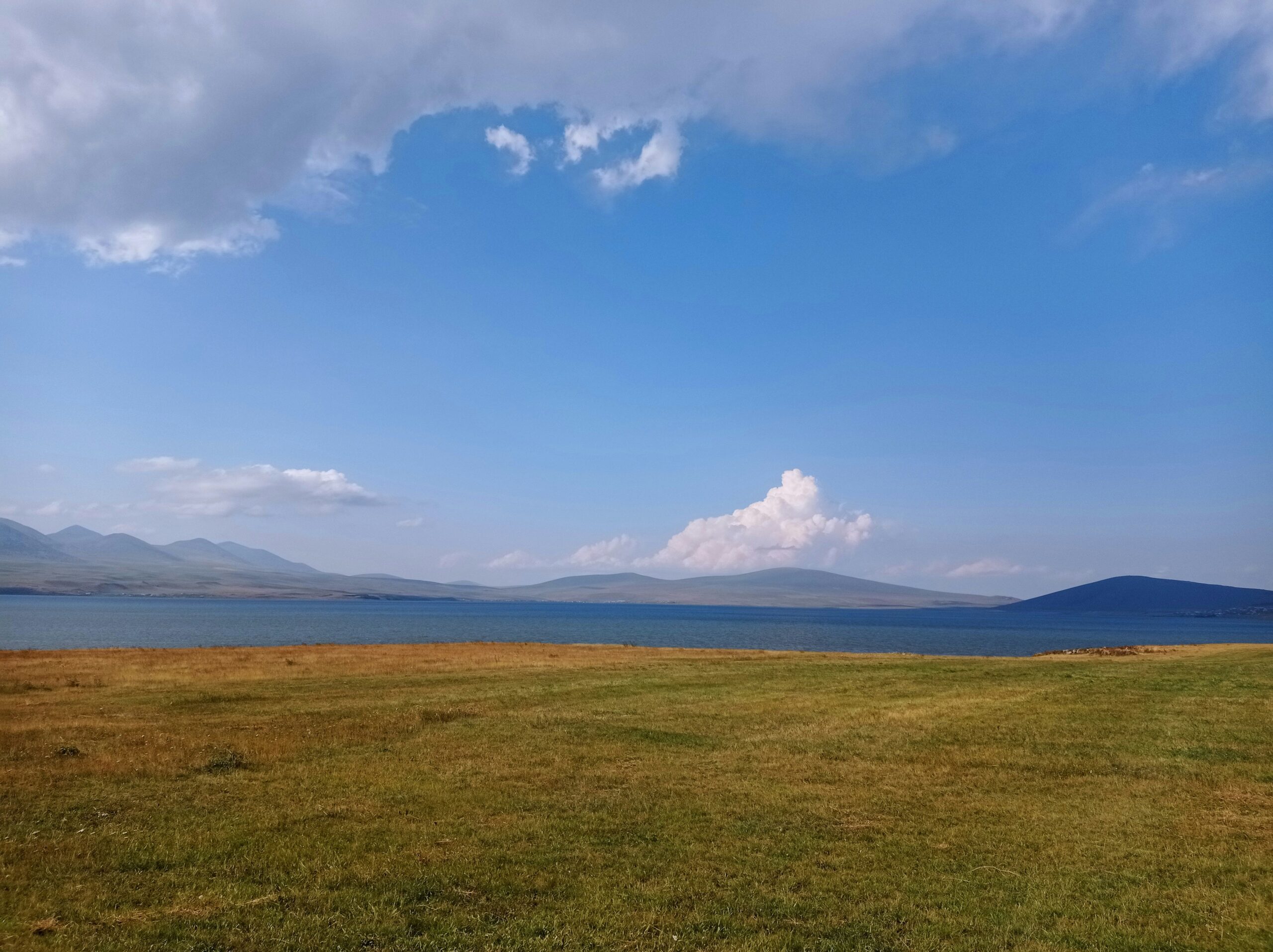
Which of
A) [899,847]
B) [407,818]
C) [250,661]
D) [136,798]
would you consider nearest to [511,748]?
[407,818]

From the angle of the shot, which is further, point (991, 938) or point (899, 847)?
point (899, 847)

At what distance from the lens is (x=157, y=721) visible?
26531mm

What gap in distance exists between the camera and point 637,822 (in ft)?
52.2

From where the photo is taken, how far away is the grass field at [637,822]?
1107 centimetres

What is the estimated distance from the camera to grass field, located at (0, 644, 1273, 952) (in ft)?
36.3

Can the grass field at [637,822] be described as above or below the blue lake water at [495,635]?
above

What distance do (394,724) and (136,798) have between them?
9703 millimetres

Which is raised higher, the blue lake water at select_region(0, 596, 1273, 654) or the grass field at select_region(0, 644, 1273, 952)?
the grass field at select_region(0, 644, 1273, 952)

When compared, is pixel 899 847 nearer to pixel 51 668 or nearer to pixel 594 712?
pixel 594 712

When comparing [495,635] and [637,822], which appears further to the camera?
[495,635]

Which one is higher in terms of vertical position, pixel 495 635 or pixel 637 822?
pixel 637 822

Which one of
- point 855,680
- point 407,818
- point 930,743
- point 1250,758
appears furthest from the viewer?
point 855,680

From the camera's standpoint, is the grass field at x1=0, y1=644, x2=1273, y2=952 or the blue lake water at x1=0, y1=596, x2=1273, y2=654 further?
the blue lake water at x1=0, y1=596, x2=1273, y2=654

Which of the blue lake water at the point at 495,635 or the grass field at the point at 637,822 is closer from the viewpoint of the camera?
the grass field at the point at 637,822
